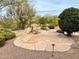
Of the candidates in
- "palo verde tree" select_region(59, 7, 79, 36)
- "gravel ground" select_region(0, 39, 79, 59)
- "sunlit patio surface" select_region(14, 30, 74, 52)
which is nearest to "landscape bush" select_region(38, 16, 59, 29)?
"sunlit patio surface" select_region(14, 30, 74, 52)

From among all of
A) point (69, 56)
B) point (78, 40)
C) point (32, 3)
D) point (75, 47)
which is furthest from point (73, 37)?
point (32, 3)

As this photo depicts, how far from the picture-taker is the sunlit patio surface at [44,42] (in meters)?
9.85

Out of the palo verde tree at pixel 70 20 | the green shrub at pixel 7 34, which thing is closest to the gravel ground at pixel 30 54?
the green shrub at pixel 7 34

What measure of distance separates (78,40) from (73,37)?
0.78 meters

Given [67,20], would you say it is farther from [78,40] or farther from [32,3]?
[32,3]

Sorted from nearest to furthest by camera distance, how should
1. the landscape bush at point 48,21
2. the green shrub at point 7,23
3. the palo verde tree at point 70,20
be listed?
the green shrub at point 7,23 → the palo verde tree at point 70,20 → the landscape bush at point 48,21

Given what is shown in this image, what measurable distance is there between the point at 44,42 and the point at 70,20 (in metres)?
1.98

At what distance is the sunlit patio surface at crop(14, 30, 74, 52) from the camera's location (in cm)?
985

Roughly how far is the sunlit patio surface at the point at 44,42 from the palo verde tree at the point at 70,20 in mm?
570

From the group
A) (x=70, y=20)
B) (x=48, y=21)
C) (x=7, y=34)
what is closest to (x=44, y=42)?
(x=70, y=20)

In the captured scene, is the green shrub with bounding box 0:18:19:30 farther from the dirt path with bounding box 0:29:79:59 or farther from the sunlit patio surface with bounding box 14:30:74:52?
the dirt path with bounding box 0:29:79:59

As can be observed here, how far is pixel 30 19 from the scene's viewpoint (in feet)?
53.4

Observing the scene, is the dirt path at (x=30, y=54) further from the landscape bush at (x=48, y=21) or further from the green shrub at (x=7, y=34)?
the landscape bush at (x=48, y=21)

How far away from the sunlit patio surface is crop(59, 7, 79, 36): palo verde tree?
57 cm
